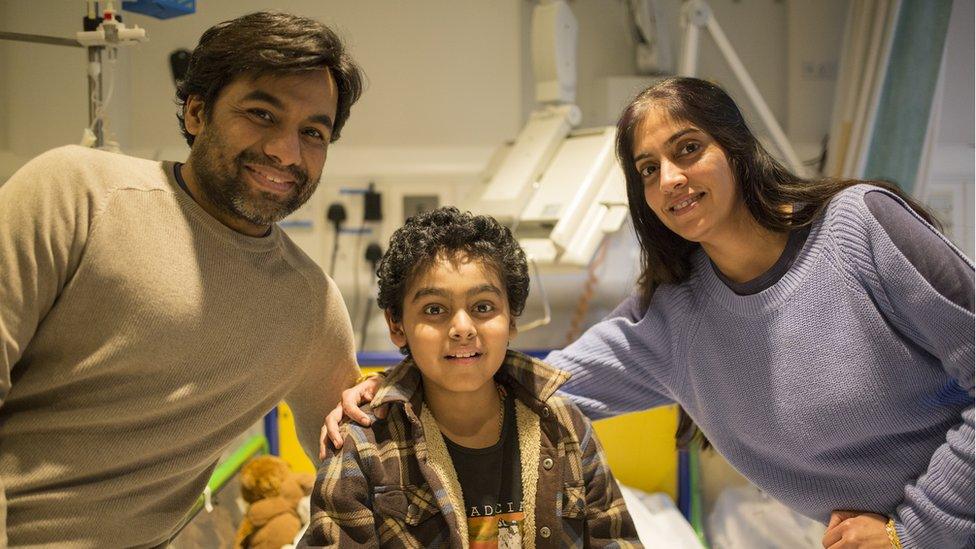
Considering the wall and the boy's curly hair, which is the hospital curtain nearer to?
the wall

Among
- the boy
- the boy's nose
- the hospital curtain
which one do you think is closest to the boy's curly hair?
the boy

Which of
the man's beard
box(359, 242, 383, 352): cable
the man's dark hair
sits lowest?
box(359, 242, 383, 352): cable

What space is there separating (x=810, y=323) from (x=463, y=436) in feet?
1.97

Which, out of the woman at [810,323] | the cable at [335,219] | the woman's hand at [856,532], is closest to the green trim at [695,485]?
the woman at [810,323]

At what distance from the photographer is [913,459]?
138 cm

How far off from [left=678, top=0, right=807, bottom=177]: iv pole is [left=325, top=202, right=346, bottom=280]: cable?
1.22 meters

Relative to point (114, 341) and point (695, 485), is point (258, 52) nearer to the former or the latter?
point (114, 341)

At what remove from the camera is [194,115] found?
4.72 feet

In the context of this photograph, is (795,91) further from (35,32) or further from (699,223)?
(35,32)

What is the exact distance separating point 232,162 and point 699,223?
76 centimetres

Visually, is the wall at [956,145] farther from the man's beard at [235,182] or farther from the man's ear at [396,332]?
the man's beard at [235,182]

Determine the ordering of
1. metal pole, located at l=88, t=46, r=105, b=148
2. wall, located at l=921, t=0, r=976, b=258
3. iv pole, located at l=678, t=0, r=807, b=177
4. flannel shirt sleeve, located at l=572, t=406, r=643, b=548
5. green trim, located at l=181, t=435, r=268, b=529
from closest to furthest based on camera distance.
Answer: flannel shirt sleeve, located at l=572, t=406, r=643, b=548, metal pole, located at l=88, t=46, r=105, b=148, green trim, located at l=181, t=435, r=268, b=529, wall, located at l=921, t=0, r=976, b=258, iv pole, located at l=678, t=0, r=807, b=177

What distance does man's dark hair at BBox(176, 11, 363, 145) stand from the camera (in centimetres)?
135

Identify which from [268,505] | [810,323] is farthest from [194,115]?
[268,505]
